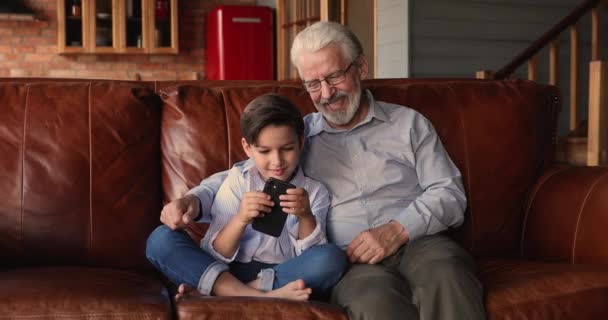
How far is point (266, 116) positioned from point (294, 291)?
43 centimetres

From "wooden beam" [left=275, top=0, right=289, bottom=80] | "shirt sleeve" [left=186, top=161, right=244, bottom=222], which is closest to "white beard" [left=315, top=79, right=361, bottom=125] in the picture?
"shirt sleeve" [left=186, top=161, right=244, bottom=222]

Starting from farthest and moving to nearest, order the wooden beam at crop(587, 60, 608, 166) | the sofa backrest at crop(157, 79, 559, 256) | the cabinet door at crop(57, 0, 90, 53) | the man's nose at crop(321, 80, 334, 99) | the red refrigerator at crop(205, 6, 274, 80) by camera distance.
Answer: the red refrigerator at crop(205, 6, 274, 80)
the cabinet door at crop(57, 0, 90, 53)
the wooden beam at crop(587, 60, 608, 166)
the sofa backrest at crop(157, 79, 559, 256)
the man's nose at crop(321, 80, 334, 99)

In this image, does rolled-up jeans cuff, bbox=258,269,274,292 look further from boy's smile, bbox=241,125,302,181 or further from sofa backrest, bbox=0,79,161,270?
sofa backrest, bbox=0,79,161,270

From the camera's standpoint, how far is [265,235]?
1915 millimetres

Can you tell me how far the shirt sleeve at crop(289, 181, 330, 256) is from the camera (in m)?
1.85

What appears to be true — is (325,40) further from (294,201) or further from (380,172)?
(294,201)

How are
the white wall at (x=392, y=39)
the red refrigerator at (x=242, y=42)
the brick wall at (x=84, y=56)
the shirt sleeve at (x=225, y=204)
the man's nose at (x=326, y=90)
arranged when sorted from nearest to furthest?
the shirt sleeve at (x=225, y=204)
the man's nose at (x=326, y=90)
the white wall at (x=392, y=39)
the red refrigerator at (x=242, y=42)
the brick wall at (x=84, y=56)

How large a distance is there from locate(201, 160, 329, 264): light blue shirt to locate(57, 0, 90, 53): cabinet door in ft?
19.0

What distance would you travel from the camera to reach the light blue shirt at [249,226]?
1895mm

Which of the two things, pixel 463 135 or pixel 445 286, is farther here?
pixel 463 135

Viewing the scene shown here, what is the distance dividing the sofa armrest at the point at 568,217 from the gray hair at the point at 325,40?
28.6 inches

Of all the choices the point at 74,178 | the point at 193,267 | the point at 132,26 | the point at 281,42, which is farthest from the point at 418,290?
the point at 132,26

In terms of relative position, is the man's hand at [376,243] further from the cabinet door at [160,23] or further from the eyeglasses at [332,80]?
the cabinet door at [160,23]

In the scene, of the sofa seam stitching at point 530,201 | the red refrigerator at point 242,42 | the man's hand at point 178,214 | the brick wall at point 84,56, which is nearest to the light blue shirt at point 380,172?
the man's hand at point 178,214
